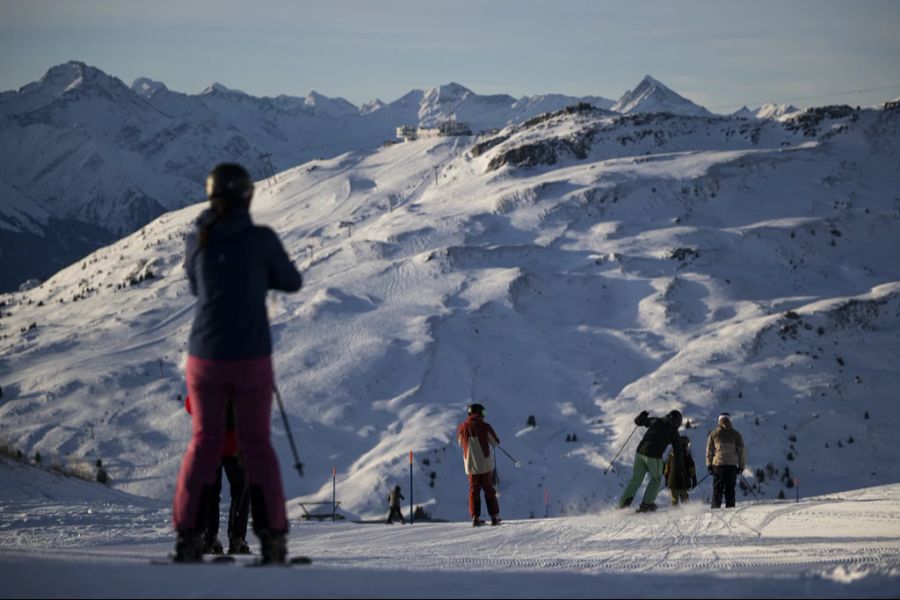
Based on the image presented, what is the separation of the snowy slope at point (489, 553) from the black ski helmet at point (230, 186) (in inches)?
93.1

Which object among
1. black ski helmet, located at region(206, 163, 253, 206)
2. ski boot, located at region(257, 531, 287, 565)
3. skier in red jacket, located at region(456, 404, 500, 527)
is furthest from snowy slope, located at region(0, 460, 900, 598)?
black ski helmet, located at region(206, 163, 253, 206)

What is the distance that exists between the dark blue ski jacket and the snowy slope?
55.1 inches

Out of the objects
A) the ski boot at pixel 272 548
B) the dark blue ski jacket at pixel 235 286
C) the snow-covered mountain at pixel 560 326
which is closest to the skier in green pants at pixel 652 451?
the ski boot at pixel 272 548

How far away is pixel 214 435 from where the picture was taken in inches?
280

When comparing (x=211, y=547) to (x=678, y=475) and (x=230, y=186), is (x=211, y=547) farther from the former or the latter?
(x=678, y=475)

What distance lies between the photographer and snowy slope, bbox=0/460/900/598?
657cm

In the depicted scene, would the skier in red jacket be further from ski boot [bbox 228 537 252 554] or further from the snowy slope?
ski boot [bbox 228 537 252 554]

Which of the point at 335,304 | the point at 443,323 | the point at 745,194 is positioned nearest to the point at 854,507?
the point at 443,323

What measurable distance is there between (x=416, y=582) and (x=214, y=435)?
1.61m

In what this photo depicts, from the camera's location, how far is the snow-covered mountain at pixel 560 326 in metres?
50.2

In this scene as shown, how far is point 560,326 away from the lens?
66.2 metres

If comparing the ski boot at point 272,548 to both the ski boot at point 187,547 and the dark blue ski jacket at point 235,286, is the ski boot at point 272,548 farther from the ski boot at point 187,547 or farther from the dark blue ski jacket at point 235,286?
the dark blue ski jacket at point 235,286

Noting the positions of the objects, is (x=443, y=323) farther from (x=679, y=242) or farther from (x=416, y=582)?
(x=416, y=582)

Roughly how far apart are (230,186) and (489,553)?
7.18 meters
